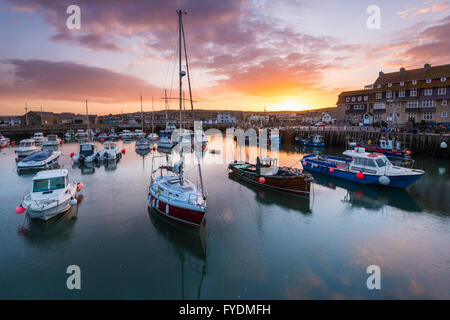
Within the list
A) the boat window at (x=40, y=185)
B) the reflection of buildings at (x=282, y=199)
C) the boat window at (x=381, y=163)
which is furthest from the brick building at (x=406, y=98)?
the boat window at (x=40, y=185)

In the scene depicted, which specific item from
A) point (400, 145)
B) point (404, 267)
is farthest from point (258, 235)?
point (400, 145)

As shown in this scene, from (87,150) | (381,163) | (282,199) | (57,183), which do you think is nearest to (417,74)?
(381,163)

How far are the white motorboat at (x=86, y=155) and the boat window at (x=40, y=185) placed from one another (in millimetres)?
20283

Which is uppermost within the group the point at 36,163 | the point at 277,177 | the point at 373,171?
the point at 36,163

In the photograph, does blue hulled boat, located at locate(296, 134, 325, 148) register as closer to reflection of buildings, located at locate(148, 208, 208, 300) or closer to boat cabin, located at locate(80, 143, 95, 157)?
boat cabin, located at locate(80, 143, 95, 157)

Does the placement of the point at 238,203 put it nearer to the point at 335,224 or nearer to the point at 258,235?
the point at 258,235

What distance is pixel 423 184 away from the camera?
2592 cm

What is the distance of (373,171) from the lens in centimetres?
2466

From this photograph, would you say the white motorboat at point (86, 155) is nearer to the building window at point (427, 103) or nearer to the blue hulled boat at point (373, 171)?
the blue hulled boat at point (373, 171)

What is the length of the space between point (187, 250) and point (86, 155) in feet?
105

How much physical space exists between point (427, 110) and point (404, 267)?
5455cm

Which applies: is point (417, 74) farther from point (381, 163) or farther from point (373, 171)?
point (373, 171)

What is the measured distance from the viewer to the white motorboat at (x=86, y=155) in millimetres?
36844

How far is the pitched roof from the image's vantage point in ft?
164
